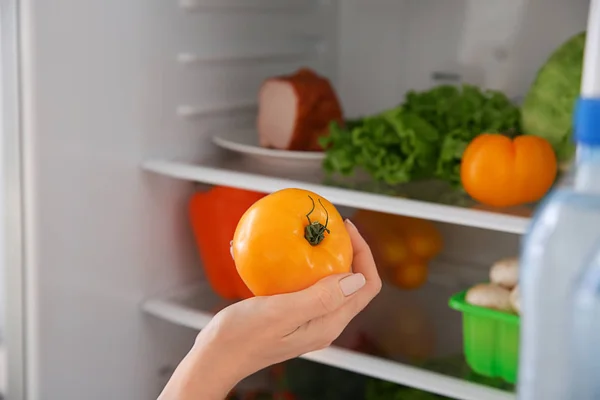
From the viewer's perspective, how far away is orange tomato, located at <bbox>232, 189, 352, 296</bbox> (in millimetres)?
802

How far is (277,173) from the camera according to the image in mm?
1536

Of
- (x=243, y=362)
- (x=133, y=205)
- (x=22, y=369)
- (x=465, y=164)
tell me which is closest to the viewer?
(x=243, y=362)

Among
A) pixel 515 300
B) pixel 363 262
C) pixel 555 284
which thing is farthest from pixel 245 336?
pixel 515 300

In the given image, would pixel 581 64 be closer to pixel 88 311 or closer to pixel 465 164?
pixel 465 164

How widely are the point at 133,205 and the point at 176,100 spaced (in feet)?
0.73

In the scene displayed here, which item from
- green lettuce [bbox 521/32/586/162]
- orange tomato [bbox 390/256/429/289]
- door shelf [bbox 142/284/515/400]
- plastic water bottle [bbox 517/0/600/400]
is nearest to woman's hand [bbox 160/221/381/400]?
plastic water bottle [bbox 517/0/600/400]

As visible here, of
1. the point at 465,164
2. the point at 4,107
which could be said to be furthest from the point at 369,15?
the point at 4,107

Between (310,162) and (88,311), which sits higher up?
(310,162)

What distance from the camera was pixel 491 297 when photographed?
1229 millimetres

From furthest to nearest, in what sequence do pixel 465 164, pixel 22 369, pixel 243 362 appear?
1. pixel 22 369
2. pixel 465 164
3. pixel 243 362

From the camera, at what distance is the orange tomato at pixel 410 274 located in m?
1.54

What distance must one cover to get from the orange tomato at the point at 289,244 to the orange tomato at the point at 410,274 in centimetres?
73

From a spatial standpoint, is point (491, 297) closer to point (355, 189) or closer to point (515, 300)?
point (515, 300)

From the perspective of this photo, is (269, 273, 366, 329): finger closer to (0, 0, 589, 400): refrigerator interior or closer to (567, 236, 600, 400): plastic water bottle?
(567, 236, 600, 400): plastic water bottle
